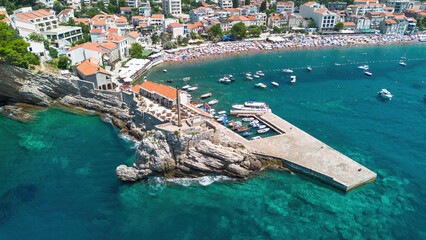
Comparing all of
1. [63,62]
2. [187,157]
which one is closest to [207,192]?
[187,157]

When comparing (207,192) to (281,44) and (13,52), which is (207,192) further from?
(281,44)

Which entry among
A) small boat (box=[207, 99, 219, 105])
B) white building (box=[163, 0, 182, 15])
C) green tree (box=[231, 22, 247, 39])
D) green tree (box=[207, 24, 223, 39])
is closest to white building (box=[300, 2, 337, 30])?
green tree (box=[231, 22, 247, 39])

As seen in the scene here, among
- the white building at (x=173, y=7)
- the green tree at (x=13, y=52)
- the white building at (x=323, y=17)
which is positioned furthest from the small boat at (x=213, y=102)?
the white building at (x=323, y=17)

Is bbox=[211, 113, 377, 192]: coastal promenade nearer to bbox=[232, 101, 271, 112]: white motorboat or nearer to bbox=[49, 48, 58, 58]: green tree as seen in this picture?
bbox=[232, 101, 271, 112]: white motorboat

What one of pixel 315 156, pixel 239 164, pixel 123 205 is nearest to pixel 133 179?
pixel 123 205

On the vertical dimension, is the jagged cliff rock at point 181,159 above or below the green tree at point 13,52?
below

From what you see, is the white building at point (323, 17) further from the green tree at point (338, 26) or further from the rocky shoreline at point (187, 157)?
the rocky shoreline at point (187, 157)
